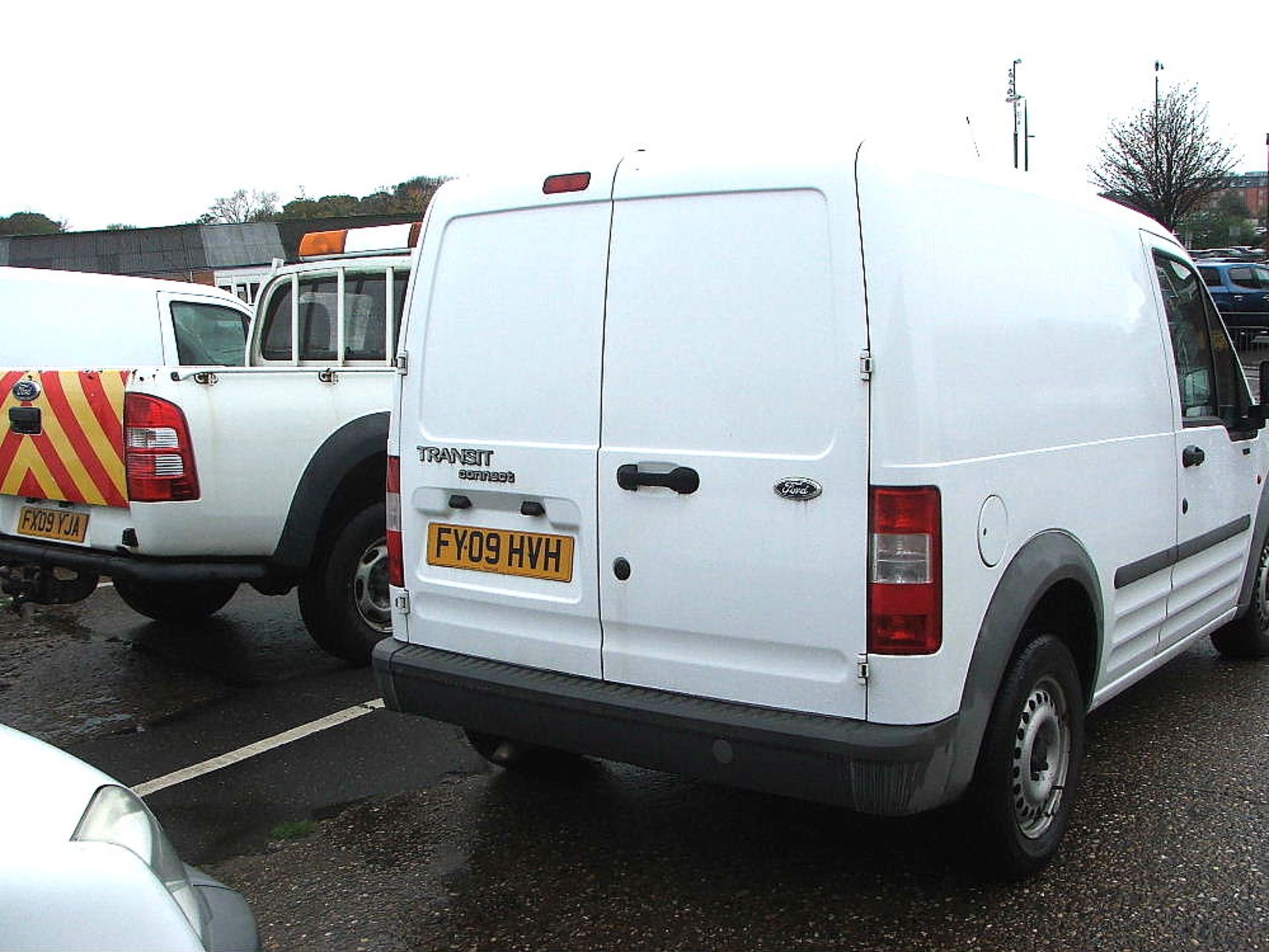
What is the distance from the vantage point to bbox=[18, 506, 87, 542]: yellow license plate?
529cm

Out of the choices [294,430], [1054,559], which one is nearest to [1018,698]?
[1054,559]

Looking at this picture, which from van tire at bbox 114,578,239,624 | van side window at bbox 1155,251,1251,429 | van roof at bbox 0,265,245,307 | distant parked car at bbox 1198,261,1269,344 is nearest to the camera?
van side window at bbox 1155,251,1251,429

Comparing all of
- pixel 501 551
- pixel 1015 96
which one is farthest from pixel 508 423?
pixel 1015 96

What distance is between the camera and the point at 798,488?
2.99 metres

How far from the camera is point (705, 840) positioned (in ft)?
12.4

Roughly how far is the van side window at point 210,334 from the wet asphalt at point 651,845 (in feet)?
13.0

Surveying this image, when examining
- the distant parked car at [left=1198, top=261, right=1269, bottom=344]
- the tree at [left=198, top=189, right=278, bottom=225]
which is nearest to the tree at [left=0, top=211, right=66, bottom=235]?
the tree at [left=198, top=189, right=278, bottom=225]

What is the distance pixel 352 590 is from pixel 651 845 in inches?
95.2

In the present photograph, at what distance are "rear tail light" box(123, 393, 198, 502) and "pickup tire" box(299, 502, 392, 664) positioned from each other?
31.8 inches

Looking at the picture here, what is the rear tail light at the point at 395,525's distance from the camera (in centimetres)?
381

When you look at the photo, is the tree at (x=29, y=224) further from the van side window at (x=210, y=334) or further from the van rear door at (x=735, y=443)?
the van rear door at (x=735, y=443)

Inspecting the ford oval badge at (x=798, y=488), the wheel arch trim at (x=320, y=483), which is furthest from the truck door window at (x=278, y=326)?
the ford oval badge at (x=798, y=488)

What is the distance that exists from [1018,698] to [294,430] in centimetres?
350

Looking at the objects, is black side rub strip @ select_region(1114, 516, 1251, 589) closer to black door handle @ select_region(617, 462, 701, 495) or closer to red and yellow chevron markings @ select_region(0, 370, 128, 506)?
black door handle @ select_region(617, 462, 701, 495)
